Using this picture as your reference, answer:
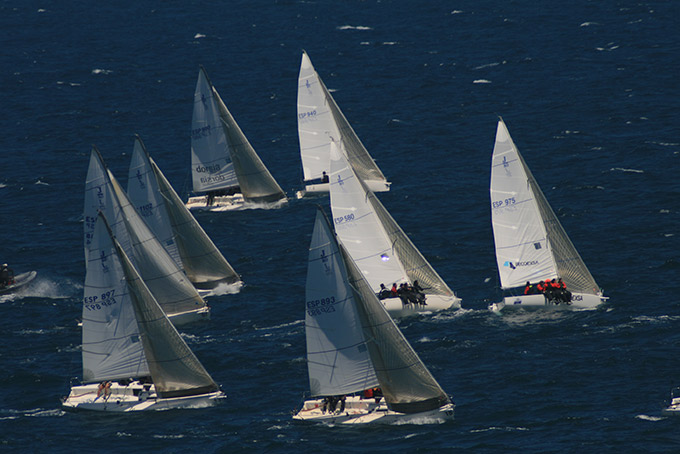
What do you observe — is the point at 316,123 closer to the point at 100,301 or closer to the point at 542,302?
the point at 542,302

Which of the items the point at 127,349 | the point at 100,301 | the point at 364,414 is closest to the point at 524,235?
the point at 364,414

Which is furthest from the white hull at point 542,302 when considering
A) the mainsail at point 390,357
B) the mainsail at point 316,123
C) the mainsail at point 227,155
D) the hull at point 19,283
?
the hull at point 19,283

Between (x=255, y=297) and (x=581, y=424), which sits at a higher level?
(x=255, y=297)

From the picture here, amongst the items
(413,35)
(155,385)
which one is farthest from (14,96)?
(155,385)

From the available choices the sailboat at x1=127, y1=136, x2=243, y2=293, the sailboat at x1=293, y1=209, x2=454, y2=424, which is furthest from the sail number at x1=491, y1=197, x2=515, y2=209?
the sailboat at x1=293, y1=209, x2=454, y2=424

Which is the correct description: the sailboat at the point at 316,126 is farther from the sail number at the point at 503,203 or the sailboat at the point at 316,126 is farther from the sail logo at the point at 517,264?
the sail logo at the point at 517,264

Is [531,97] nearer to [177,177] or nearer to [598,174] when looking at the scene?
[598,174]

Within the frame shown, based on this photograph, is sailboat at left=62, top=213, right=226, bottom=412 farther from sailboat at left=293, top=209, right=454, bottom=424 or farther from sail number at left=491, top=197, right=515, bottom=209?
sail number at left=491, top=197, right=515, bottom=209
